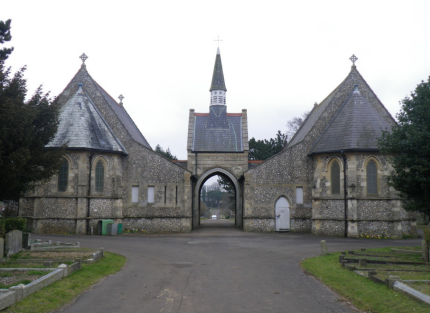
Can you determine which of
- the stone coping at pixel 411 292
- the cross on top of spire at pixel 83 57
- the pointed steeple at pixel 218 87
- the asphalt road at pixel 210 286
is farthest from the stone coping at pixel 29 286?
the pointed steeple at pixel 218 87

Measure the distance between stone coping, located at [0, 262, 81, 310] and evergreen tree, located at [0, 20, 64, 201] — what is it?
4228 millimetres

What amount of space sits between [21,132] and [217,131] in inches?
990

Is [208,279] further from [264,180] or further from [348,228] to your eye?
[264,180]

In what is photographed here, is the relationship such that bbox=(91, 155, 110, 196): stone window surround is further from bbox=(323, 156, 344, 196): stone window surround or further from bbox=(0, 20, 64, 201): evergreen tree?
bbox=(323, 156, 344, 196): stone window surround

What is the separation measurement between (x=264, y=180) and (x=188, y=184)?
575 cm

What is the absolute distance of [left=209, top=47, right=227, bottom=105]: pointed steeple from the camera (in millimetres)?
40438

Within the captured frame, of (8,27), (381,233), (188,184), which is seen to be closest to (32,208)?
(188,184)

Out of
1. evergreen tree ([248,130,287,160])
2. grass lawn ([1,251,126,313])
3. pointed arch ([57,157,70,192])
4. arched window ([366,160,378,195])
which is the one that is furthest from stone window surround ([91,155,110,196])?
evergreen tree ([248,130,287,160])

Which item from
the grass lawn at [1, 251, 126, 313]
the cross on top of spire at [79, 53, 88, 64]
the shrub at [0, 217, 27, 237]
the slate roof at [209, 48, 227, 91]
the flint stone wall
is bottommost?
the grass lawn at [1, 251, 126, 313]

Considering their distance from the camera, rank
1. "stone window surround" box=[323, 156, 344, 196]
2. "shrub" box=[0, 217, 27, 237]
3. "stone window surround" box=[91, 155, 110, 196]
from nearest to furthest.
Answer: "shrub" box=[0, 217, 27, 237], "stone window surround" box=[323, 156, 344, 196], "stone window surround" box=[91, 155, 110, 196]

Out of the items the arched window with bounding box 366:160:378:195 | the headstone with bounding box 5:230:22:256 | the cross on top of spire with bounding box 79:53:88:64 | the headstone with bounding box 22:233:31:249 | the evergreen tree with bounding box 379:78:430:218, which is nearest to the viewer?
the headstone with bounding box 5:230:22:256

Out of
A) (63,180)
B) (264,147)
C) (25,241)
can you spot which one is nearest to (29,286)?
(25,241)

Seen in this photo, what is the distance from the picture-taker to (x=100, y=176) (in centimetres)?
2695

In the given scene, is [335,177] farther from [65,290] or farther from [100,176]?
[65,290]
